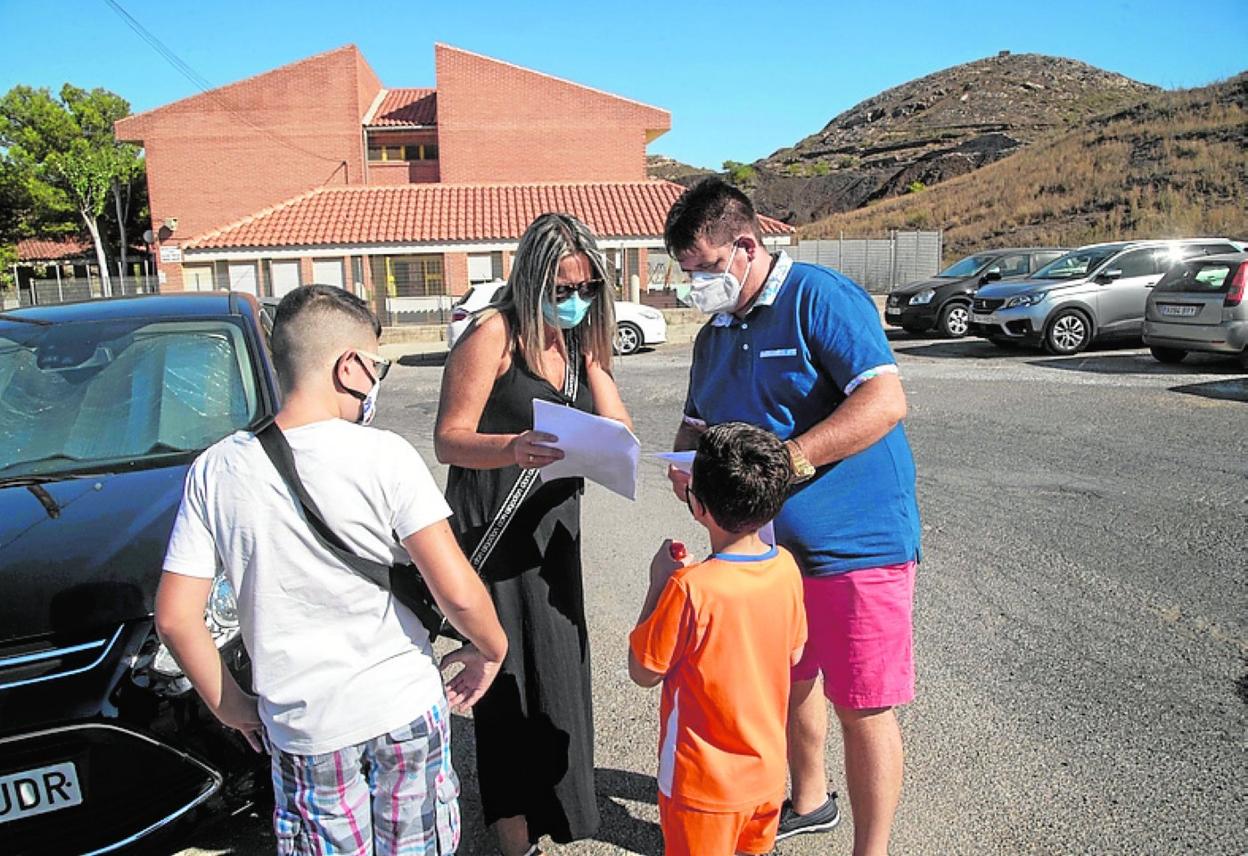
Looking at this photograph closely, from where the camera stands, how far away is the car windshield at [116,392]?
3.51 m

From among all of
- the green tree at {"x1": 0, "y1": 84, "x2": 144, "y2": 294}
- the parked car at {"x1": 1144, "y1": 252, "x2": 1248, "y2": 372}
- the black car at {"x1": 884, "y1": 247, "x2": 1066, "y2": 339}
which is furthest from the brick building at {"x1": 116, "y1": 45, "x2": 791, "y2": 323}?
the parked car at {"x1": 1144, "y1": 252, "x2": 1248, "y2": 372}

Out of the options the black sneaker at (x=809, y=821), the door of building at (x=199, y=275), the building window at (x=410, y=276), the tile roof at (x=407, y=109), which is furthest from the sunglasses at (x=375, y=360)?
the tile roof at (x=407, y=109)

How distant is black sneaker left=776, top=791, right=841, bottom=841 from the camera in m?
2.87

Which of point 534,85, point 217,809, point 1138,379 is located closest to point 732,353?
point 217,809

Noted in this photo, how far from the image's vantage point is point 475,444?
2.57m

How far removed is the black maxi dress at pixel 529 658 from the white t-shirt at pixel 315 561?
2.34ft

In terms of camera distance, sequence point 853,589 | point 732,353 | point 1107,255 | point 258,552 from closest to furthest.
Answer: point 258,552, point 853,589, point 732,353, point 1107,255

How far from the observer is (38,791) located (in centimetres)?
227

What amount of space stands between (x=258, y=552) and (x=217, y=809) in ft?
3.76

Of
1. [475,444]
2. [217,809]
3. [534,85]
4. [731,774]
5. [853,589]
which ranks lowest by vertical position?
[217,809]

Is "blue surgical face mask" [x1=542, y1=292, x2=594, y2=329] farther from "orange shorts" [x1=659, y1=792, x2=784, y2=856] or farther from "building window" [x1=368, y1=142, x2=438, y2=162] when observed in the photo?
"building window" [x1=368, y1=142, x2=438, y2=162]

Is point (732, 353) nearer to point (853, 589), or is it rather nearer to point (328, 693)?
point (853, 589)

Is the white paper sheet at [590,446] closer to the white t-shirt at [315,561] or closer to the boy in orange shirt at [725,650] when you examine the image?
the boy in orange shirt at [725,650]

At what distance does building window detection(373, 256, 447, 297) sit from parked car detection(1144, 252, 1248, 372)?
60.6 ft
